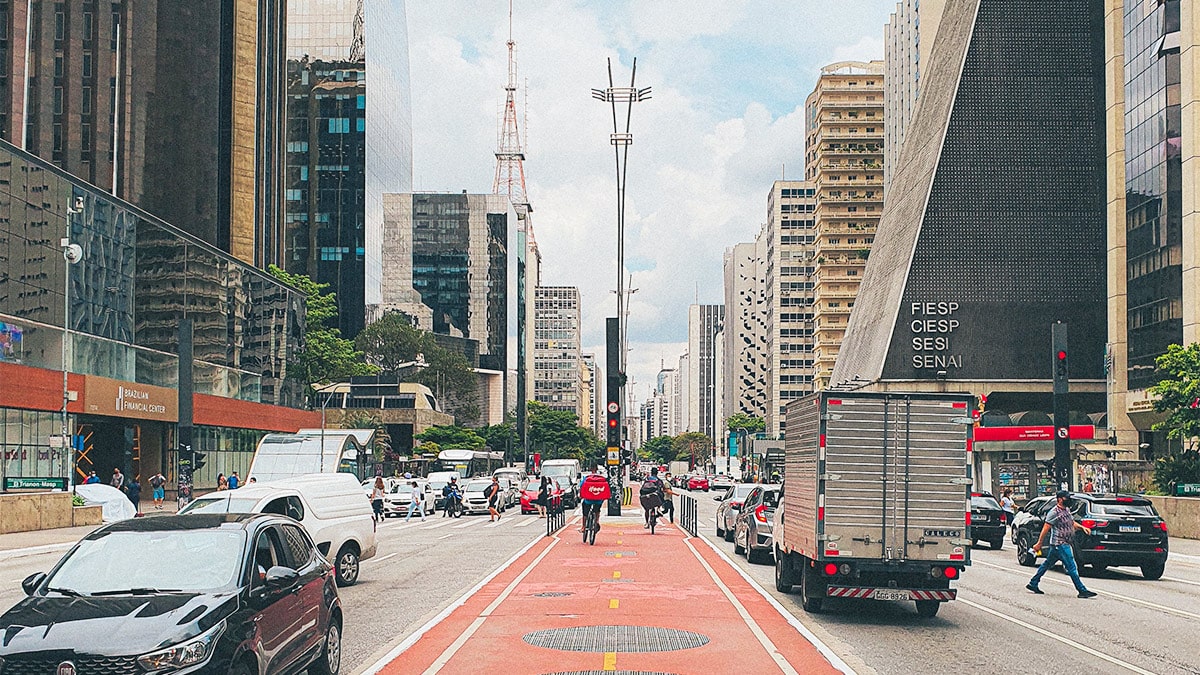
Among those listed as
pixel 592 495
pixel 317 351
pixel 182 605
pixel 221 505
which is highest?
pixel 317 351

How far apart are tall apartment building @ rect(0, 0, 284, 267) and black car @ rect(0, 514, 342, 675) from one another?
6343cm

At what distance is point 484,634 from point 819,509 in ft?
15.8

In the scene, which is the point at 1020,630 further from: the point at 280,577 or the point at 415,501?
the point at 415,501

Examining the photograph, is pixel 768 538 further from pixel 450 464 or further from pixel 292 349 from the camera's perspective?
pixel 292 349

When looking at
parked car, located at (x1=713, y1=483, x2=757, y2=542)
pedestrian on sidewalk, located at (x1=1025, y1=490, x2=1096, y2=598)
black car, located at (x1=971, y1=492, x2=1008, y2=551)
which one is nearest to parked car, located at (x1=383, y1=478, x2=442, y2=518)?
parked car, located at (x1=713, y1=483, x2=757, y2=542)

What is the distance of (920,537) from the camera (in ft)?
51.4

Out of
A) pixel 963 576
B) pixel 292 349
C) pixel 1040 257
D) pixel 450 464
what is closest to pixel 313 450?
pixel 963 576

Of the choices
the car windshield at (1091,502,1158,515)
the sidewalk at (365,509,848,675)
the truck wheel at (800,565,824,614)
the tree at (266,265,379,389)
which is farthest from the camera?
the tree at (266,265,379,389)

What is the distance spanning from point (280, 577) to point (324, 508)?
1073cm

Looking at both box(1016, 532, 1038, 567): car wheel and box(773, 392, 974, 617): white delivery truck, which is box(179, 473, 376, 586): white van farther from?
box(1016, 532, 1038, 567): car wheel

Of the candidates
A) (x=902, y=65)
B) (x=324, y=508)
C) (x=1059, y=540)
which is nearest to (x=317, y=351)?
(x=324, y=508)

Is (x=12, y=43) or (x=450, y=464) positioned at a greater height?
(x=12, y=43)

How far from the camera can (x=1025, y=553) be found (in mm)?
27656

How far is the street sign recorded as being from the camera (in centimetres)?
3859
